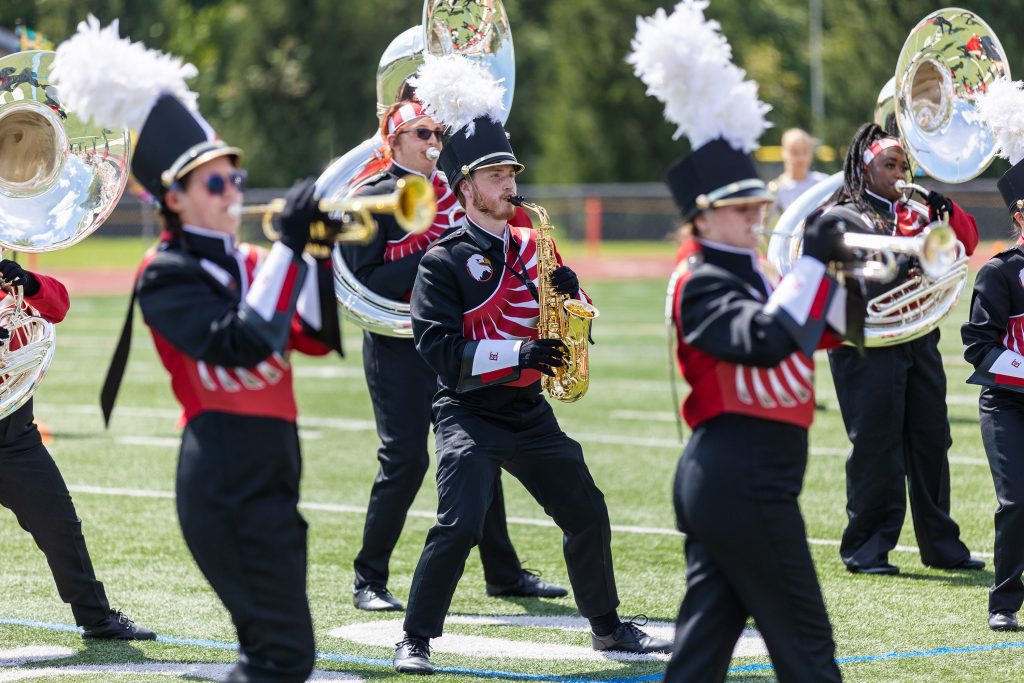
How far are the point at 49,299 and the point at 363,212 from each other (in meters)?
2.33

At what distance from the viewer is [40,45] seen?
10.4m

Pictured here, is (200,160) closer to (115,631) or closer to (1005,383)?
(115,631)

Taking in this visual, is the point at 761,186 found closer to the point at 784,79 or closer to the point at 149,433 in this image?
the point at 149,433

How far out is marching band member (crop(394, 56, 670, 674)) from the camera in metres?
5.63

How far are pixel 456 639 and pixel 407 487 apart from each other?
0.85 meters

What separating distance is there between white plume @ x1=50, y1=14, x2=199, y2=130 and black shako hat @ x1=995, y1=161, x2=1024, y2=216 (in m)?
3.49

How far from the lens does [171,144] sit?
4.28 meters

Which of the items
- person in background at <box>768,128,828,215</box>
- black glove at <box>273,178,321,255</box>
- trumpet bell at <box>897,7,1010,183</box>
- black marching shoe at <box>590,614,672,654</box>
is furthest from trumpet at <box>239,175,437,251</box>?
person in background at <box>768,128,828,215</box>

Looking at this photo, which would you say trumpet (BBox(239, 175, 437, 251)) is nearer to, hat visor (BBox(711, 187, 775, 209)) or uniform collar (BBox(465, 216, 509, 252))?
hat visor (BBox(711, 187, 775, 209))

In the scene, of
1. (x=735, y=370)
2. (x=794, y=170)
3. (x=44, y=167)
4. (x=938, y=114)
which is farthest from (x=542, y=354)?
(x=794, y=170)

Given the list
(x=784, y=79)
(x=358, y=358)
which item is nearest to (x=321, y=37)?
(x=784, y=79)

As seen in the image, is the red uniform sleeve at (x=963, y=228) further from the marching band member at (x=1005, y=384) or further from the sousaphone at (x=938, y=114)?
the marching band member at (x=1005, y=384)

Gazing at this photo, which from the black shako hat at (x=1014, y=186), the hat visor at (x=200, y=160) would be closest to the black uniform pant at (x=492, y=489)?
the hat visor at (x=200, y=160)

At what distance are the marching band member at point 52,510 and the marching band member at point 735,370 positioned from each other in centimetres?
273
